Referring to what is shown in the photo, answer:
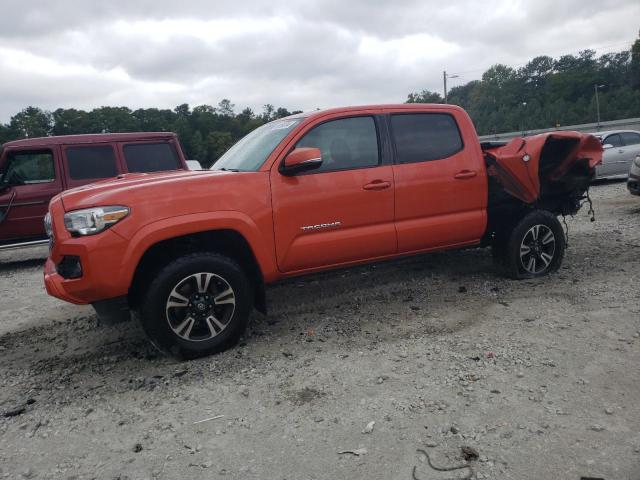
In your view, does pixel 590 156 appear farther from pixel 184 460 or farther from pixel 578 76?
pixel 578 76

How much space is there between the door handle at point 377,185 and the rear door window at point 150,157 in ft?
17.4

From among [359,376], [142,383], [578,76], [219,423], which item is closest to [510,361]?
[359,376]

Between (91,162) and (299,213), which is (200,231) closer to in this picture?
(299,213)

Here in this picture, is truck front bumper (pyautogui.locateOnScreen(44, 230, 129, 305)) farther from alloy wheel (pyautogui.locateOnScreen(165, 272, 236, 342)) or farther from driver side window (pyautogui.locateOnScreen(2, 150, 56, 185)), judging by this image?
driver side window (pyautogui.locateOnScreen(2, 150, 56, 185))

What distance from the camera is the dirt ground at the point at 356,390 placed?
8.09 ft

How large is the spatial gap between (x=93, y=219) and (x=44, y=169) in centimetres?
567

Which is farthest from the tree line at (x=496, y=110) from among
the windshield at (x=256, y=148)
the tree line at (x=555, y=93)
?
the windshield at (x=256, y=148)

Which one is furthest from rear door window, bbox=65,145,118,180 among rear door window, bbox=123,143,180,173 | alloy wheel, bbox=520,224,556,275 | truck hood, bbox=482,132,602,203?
alloy wheel, bbox=520,224,556,275

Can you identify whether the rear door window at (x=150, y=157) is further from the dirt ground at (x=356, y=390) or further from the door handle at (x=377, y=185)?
the door handle at (x=377, y=185)

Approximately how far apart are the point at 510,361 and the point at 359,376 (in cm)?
103

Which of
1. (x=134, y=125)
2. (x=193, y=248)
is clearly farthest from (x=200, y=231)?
(x=134, y=125)

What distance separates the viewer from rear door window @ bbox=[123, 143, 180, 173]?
329 inches

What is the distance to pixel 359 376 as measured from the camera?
329 cm

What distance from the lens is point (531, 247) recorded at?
16.9ft
